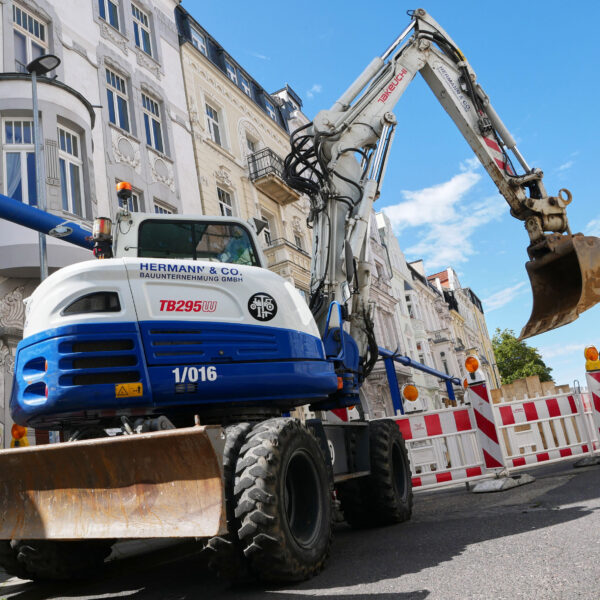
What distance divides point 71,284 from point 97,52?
13864 millimetres

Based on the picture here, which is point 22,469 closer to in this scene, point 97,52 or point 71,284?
point 71,284

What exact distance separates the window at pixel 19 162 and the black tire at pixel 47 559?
8.78 meters

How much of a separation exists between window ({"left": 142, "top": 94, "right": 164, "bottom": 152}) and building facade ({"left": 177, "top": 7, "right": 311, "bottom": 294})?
1.63m

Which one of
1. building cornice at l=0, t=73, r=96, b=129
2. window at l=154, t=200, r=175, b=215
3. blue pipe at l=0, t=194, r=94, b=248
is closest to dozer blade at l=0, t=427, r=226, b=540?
blue pipe at l=0, t=194, r=94, b=248

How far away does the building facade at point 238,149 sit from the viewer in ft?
67.6

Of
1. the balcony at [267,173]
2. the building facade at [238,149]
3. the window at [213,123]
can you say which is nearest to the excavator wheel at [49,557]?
the building facade at [238,149]

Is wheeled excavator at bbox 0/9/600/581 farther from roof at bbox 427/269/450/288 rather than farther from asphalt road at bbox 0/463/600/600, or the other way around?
roof at bbox 427/269/450/288

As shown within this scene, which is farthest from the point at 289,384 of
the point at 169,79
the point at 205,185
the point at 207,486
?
the point at 169,79

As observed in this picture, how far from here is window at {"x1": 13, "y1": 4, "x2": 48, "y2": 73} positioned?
13.7m

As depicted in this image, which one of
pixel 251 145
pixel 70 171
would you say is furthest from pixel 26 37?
pixel 251 145

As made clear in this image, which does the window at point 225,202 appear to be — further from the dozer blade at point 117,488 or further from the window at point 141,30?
the dozer blade at point 117,488

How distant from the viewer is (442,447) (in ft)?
30.4

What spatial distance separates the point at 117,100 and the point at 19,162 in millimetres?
4985

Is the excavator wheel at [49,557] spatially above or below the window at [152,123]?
below
